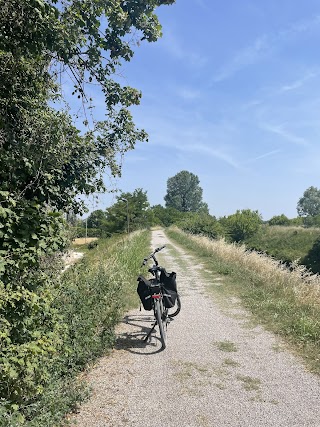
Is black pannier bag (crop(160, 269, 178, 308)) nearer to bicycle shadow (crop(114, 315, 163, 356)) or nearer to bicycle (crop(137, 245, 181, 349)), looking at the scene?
bicycle (crop(137, 245, 181, 349))

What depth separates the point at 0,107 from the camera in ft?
12.5

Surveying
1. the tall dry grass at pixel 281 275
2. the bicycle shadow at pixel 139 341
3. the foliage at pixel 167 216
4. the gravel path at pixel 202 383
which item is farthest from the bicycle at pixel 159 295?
the foliage at pixel 167 216

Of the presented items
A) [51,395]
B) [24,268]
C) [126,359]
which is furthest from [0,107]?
[126,359]

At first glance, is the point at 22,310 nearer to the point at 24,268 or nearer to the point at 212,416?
the point at 24,268

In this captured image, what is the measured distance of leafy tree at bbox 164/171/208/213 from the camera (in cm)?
12481

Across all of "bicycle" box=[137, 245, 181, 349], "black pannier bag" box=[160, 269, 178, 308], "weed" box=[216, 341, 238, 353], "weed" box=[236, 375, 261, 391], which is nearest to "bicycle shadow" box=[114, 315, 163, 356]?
"bicycle" box=[137, 245, 181, 349]

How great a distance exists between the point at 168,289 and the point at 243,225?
56.1m

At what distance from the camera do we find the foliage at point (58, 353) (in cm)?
266

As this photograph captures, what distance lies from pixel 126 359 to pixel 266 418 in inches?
87.2

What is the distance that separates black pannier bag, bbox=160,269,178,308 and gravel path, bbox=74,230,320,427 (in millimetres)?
690

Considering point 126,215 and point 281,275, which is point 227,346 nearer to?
point 281,275

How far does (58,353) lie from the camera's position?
3881 millimetres

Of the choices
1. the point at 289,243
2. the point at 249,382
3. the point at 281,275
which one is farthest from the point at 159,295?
the point at 289,243

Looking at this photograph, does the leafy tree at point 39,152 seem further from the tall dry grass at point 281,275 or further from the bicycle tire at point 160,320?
the tall dry grass at point 281,275
